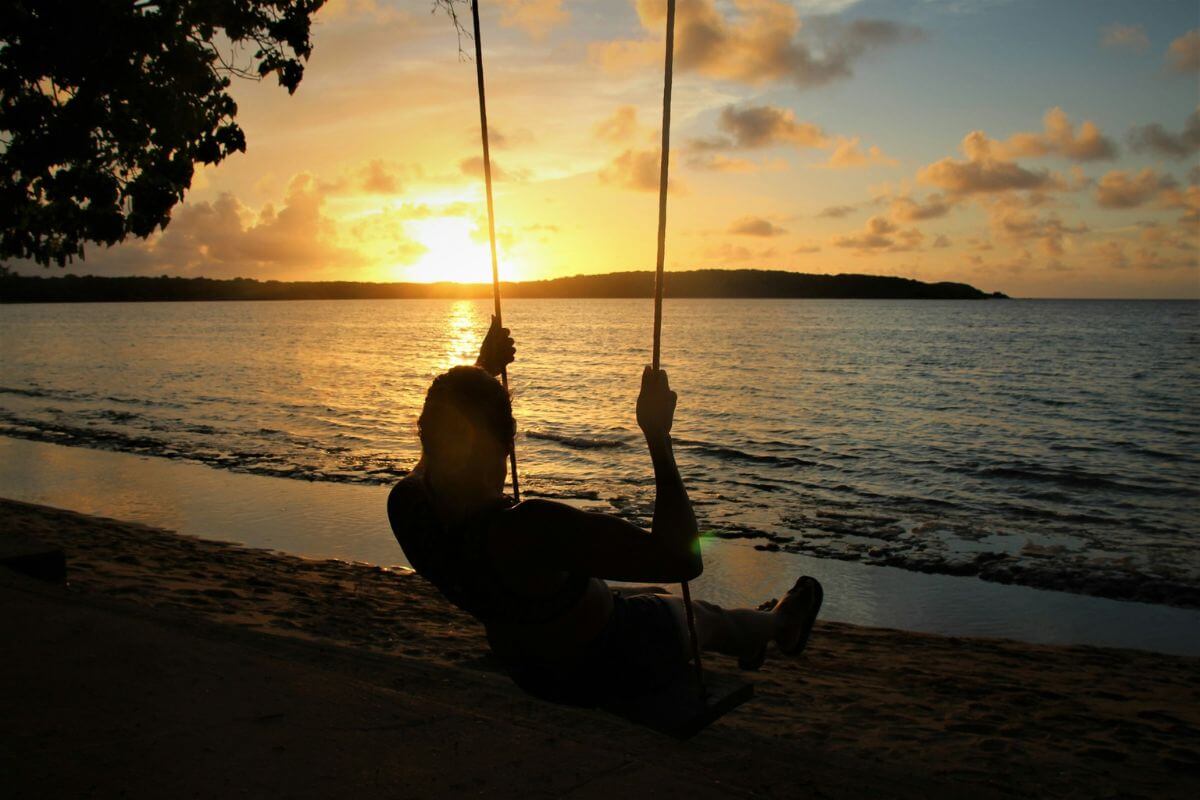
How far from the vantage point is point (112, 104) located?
26.9ft

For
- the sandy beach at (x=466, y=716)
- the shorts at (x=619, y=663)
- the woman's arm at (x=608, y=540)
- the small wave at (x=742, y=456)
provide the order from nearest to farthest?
the woman's arm at (x=608, y=540), the shorts at (x=619, y=663), the sandy beach at (x=466, y=716), the small wave at (x=742, y=456)

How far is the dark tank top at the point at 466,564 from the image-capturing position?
95.2 inches

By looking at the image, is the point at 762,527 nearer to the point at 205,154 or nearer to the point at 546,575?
the point at 205,154

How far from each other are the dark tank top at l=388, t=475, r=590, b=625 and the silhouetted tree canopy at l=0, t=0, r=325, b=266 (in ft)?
23.5

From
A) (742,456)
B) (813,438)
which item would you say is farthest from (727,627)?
(813,438)

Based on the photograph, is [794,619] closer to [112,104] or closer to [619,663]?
[619,663]

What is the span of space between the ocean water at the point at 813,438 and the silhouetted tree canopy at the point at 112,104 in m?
7.14

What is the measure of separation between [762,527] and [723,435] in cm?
1021

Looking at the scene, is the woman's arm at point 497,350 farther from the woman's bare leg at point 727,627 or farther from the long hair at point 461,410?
the woman's bare leg at point 727,627

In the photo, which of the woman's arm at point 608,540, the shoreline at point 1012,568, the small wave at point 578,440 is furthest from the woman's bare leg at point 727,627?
the small wave at point 578,440

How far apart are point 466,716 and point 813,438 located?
60.2 feet

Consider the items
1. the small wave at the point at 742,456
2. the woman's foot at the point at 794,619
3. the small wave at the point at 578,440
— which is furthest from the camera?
the small wave at the point at 578,440

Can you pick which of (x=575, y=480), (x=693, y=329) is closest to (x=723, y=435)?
(x=575, y=480)

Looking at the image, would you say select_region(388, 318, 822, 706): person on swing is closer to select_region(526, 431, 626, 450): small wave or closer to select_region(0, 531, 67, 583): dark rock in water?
select_region(0, 531, 67, 583): dark rock in water
